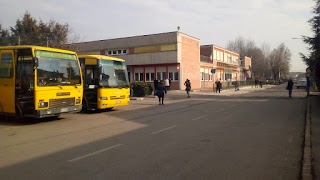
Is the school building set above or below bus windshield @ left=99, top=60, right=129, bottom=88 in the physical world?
above

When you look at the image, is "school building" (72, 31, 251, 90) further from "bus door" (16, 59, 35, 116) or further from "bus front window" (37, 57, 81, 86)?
"bus door" (16, 59, 35, 116)

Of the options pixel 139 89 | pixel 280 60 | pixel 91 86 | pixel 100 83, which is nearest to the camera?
pixel 100 83

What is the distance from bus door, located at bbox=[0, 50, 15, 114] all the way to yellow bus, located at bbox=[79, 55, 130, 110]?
14.6 ft

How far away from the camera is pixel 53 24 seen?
5106 cm

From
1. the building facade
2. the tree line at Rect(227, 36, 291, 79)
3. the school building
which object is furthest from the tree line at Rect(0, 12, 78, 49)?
the tree line at Rect(227, 36, 291, 79)

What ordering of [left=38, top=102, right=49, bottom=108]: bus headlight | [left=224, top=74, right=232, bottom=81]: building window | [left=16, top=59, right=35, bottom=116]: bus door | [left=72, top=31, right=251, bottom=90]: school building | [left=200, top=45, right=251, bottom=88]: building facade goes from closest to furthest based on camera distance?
[left=38, top=102, right=49, bottom=108]: bus headlight < [left=16, top=59, right=35, bottom=116]: bus door < [left=72, top=31, right=251, bottom=90]: school building < [left=200, top=45, right=251, bottom=88]: building facade < [left=224, top=74, right=232, bottom=81]: building window

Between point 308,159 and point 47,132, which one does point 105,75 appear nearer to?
point 47,132

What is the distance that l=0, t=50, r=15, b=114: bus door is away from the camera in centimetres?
1487

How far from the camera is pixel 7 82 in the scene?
15016mm

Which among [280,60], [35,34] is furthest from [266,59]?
[35,34]

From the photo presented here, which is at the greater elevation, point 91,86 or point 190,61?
point 190,61

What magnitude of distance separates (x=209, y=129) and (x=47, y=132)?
18.4ft

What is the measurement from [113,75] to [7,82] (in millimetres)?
5949

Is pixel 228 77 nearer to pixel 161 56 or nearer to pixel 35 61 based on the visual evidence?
pixel 161 56
